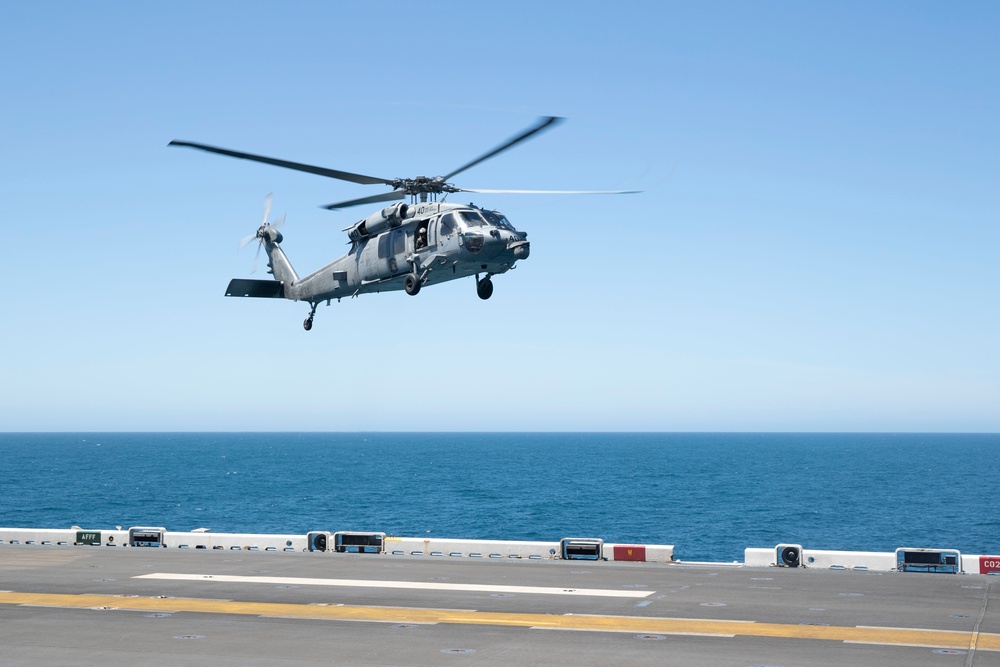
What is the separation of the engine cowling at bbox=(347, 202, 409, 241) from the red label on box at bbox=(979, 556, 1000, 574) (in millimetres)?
22758

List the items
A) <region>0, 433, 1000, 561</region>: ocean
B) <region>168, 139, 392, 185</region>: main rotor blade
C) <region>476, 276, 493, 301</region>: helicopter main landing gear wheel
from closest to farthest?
<region>168, 139, 392, 185</region>: main rotor blade < <region>476, 276, 493, 301</region>: helicopter main landing gear wheel < <region>0, 433, 1000, 561</region>: ocean

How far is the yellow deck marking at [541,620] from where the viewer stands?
2178cm

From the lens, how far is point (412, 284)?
31.1 metres

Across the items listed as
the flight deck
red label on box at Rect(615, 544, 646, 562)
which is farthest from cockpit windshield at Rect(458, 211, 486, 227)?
red label on box at Rect(615, 544, 646, 562)

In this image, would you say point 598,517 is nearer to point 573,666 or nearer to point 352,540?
point 352,540

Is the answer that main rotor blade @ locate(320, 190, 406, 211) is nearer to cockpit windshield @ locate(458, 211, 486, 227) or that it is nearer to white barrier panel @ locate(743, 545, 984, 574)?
cockpit windshield @ locate(458, 211, 486, 227)

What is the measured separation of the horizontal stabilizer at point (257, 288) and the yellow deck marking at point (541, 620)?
46.0 feet

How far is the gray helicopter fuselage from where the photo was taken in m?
29.5

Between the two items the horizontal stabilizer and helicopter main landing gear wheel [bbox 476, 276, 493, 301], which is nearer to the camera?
helicopter main landing gear wheel [bbox 476, 276, 493, 301]

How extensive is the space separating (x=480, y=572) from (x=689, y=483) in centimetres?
12231

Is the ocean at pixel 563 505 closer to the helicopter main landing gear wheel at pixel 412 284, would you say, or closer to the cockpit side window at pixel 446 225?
the helicopter main landing gear wheel at pixel 412 284

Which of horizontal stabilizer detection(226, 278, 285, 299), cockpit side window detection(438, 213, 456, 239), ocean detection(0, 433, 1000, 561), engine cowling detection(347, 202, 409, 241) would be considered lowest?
ocean detection(0, 433, 1000, 561)

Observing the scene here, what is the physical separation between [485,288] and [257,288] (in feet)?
42.4

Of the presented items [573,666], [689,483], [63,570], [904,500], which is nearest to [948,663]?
Answer: [573,666]
